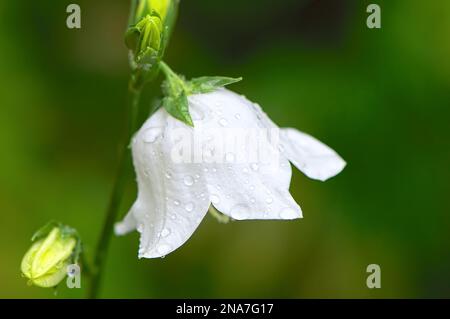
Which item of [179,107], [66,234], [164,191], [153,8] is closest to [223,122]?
[179,107]

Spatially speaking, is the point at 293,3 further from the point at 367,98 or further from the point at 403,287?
the point at 403,287

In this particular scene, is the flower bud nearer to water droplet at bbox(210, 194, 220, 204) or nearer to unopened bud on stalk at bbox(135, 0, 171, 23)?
unopened bud on stalk at bbox(135, 0, 171, 23)

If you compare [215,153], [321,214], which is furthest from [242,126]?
[321,214]

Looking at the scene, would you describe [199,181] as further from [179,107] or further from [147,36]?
[147,36]

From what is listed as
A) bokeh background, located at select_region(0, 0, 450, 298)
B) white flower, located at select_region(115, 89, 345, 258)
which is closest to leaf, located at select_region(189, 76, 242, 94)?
white flower, located at select_region(115, 89, 345, 258)

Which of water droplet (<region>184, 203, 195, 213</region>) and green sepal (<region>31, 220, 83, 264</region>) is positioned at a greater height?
water droplet (<region>184, 203, 195, 213</region>)
